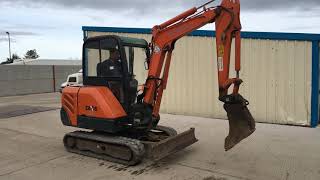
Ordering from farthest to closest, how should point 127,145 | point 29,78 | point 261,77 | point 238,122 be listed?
point 29,78 < point 261,77 < point 127,145 < point 238,122

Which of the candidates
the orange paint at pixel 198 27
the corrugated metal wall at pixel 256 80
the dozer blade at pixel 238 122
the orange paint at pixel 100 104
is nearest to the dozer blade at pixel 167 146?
the orange paint at pixel 198 27

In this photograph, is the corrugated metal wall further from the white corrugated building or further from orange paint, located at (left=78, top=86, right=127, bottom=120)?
orange paint, located at (left=78, top=86, right=127, bottom=120)

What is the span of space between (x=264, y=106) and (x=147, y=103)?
524cm

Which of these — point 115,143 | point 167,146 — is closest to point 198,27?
point 167,146

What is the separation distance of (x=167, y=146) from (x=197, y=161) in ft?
2.30

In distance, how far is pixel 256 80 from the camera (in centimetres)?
1153

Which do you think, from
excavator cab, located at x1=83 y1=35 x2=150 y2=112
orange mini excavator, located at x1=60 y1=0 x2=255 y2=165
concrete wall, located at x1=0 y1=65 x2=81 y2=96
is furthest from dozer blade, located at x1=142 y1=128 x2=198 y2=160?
concrete wall, located at x1=0 y1=65 x2=81 y2=96

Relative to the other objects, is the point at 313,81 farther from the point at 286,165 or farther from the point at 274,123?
the point at 286,165

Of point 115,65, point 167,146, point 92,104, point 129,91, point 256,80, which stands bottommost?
point 167,146

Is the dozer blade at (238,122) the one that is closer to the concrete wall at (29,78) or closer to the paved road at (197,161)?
the paved road at (197,161)

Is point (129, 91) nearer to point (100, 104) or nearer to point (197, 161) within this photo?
point (100, 104)

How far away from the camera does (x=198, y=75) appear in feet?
41.3

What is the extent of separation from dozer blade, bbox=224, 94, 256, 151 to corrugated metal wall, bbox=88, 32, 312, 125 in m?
5.14

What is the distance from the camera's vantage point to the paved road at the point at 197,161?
21.2ft
